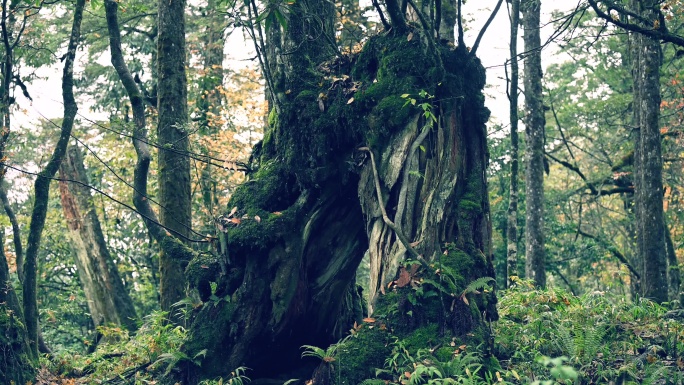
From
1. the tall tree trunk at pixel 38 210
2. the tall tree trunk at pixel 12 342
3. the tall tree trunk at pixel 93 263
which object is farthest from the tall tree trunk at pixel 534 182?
the tall tree trunk at pixel 93 263

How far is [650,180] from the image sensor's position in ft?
34.6

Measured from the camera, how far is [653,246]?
10.3 m

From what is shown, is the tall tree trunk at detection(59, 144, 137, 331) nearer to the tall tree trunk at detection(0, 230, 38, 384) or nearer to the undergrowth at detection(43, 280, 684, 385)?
the undergrowth at detection(43, 280, 684, 385)

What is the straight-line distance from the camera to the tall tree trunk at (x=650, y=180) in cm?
1030

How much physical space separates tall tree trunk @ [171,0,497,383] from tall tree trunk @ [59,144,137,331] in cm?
881

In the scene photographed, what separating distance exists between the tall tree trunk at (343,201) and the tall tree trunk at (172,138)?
2928mm

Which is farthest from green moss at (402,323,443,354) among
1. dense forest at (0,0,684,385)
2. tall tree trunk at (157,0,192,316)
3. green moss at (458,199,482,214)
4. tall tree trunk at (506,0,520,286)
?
tall tree trunk at (157,0,192,316)

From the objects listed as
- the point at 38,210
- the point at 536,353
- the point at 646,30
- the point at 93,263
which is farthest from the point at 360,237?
the point at 93,263

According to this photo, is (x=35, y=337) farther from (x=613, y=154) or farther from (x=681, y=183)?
(x=613, y=154)

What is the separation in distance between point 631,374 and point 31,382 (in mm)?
6837

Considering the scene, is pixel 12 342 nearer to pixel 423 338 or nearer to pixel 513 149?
pixel 423 338

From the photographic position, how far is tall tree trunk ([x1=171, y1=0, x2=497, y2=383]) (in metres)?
6.85

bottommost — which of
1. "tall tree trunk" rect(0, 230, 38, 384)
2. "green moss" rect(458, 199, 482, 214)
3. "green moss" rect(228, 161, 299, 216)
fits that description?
"tall tree trunk" rect(0, 230, 38, 384)

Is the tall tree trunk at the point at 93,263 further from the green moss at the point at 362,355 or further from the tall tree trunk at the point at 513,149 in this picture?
the green moss at the point at 362,355
